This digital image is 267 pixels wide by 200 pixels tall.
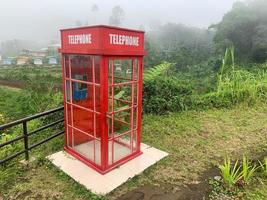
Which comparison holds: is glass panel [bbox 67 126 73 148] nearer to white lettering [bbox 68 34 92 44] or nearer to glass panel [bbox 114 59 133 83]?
glass panel [bbox 114 59 133 83]

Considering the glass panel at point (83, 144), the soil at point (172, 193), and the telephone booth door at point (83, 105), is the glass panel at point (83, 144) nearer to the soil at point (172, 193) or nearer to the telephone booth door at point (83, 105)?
the telephone booth door at point (83, 105)

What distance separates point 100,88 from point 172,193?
1691mm

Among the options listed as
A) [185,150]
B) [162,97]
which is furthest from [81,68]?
[162,97]

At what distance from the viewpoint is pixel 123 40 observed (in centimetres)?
313

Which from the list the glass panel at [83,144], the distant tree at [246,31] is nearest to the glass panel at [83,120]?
the glass panel at [83,144]

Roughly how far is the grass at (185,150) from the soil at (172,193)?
8cm

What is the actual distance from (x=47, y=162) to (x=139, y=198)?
1.66 m

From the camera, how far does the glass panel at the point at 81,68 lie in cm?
333

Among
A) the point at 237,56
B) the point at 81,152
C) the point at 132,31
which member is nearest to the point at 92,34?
the point at 132,31

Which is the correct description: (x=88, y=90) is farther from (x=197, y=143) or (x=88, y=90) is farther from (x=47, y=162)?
(x=197, y=143)

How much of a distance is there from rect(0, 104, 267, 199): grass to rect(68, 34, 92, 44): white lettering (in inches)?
76.6

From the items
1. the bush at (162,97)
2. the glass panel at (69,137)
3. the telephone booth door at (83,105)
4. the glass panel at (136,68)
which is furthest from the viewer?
the bush at (162,97)

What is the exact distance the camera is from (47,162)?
3656 millimetres

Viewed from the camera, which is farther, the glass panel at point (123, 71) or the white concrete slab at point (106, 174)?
the glass panel at point (123, 71)
